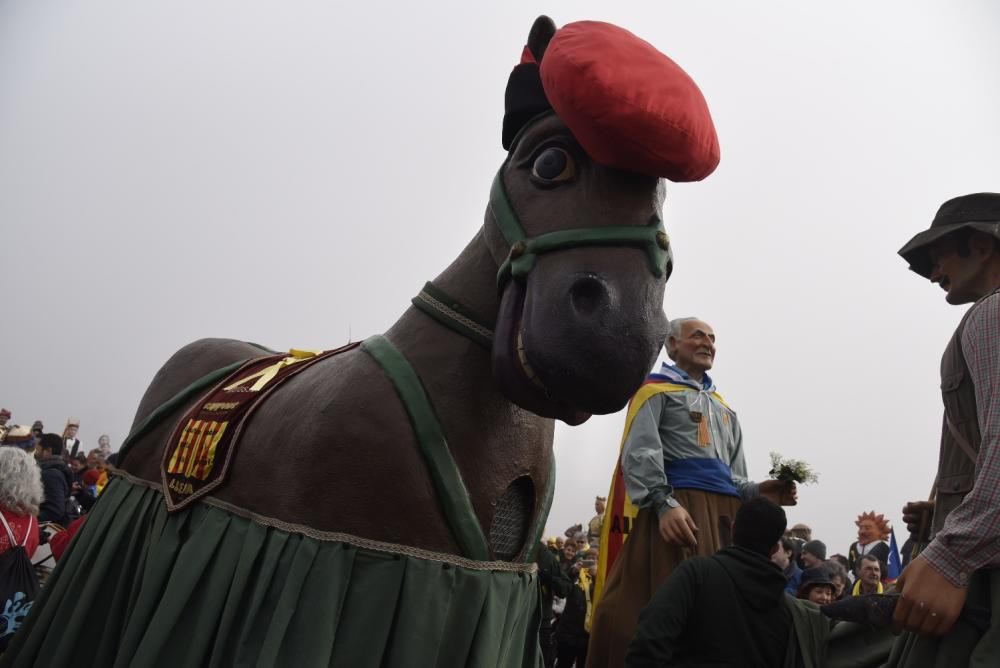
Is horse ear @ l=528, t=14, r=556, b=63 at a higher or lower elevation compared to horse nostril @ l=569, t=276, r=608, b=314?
higher

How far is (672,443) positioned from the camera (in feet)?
13.1

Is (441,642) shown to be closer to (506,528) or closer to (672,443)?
(506,528)

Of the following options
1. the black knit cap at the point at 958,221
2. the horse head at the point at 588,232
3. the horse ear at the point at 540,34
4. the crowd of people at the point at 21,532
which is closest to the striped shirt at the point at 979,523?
the black knit cap at the point at 958,221

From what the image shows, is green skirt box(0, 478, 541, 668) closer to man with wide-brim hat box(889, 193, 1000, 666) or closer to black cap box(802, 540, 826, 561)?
man with wide-brim hat box(889, 193, 1000, 666)

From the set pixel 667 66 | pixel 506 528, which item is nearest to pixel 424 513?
pixel 506 528

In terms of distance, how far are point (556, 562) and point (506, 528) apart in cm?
450

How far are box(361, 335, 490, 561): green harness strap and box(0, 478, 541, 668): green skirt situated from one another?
0.17 ft

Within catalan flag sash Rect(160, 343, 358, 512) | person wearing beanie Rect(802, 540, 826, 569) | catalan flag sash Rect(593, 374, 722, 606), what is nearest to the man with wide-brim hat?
catalan flag sash Rect(593, 374, 722, 606)

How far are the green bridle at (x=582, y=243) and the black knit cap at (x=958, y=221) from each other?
4.15 feet

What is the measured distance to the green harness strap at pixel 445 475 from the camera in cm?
176

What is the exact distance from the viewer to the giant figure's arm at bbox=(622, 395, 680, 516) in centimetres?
362

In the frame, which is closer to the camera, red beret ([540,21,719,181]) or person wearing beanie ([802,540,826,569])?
red beret ([540,21,719,181])

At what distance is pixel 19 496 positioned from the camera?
4922 millimetres

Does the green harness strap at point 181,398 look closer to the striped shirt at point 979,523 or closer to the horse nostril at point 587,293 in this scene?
the horse nostril at point 587,293
